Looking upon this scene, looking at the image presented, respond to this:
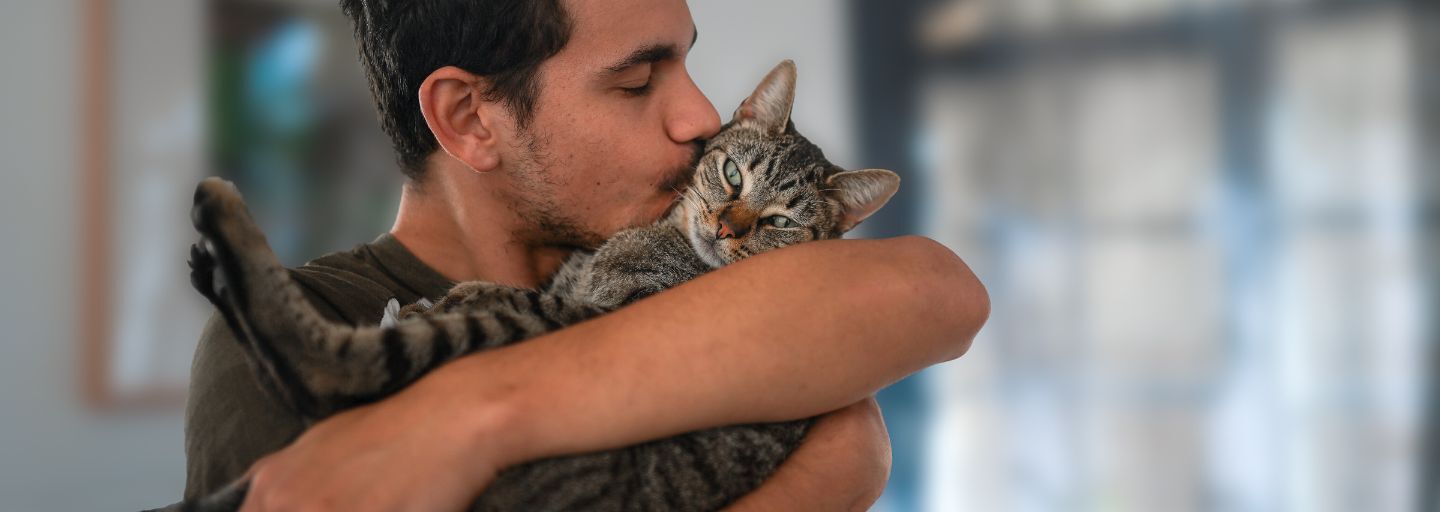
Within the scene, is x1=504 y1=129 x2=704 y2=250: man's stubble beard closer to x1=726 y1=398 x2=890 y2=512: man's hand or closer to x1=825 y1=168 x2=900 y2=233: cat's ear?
x1=825 y1=168 x2=900 y2=233: cat's ear

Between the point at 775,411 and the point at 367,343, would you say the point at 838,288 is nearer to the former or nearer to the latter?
the point at 775,411

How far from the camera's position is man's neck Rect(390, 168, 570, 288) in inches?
57.3

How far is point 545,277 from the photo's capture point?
62.2 inches

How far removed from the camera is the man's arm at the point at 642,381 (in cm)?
89

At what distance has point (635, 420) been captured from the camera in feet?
3.09

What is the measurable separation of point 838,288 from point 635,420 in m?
0.25

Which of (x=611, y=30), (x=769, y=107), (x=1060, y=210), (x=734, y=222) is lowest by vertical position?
(x=1060, y=210)

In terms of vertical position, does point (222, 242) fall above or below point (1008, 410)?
above

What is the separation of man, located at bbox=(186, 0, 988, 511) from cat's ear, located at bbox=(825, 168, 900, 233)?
271mm

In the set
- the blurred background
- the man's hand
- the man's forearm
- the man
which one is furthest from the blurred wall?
the man's hand

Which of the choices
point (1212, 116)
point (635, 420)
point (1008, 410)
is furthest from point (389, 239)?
point (1212, 116)

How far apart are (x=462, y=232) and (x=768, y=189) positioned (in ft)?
1.64

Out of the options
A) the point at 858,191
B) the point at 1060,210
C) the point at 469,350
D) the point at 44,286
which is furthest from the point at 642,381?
the point at 1060,210

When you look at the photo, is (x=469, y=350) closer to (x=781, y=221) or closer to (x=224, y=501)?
(x=224, y=501)
